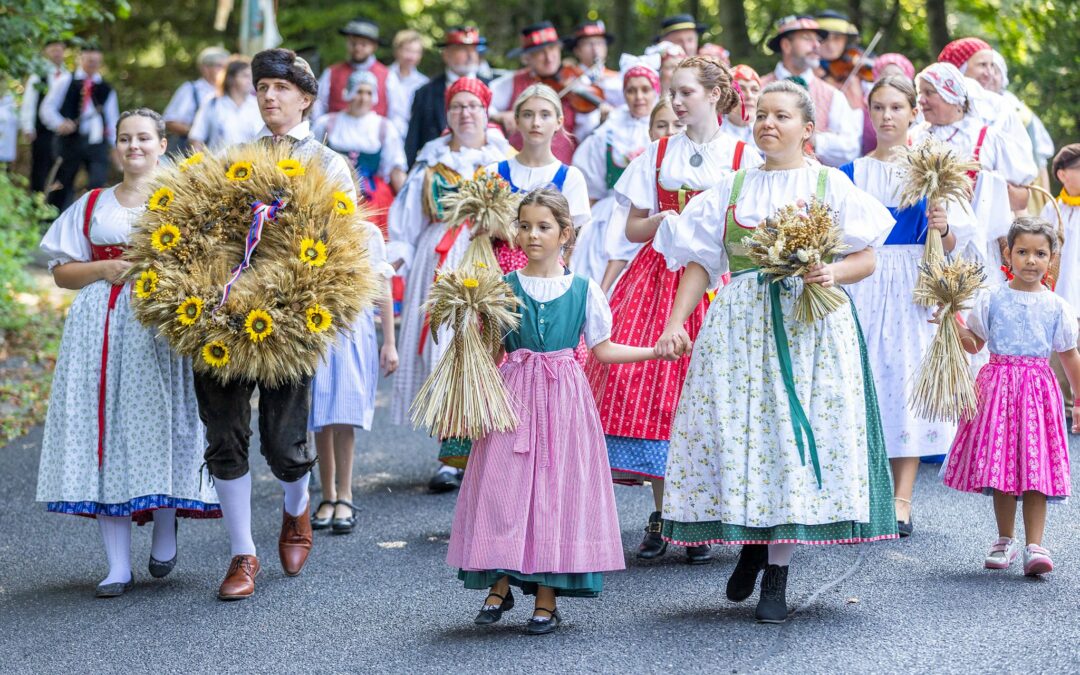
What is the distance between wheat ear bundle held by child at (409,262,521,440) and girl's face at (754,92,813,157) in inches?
41.6

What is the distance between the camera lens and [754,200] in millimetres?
5109

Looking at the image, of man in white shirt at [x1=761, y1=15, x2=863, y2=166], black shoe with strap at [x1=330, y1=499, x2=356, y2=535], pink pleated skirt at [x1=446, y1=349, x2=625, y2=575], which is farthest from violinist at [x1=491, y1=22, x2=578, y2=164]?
pink pleated skirt at [x1=446, y1=349, x2=625, y2=575]

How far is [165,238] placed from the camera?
17.4ft

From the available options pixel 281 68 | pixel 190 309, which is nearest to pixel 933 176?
pixel 281 68

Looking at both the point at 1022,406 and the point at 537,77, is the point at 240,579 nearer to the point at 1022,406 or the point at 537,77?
the point at 1022,406

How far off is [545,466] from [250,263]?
4.58 ft

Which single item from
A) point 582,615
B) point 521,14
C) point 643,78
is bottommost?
point 582,615

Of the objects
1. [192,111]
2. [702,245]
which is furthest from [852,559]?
[192,111]

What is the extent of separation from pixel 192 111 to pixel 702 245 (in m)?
9.76

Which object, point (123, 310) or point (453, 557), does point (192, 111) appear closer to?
point (123, 310)

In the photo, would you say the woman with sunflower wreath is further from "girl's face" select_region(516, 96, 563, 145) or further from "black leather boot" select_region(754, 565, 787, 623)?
"black leather boot" select_region(754, 565, 787, 623)

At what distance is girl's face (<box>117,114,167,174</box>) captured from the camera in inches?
226

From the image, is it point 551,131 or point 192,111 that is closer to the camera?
point 551,131

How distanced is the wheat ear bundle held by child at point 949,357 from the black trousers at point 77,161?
11.3 meters
